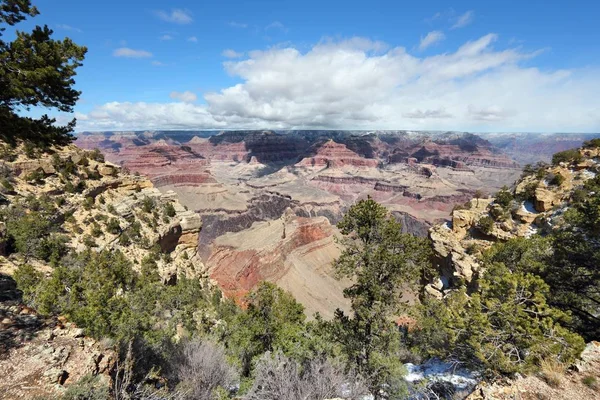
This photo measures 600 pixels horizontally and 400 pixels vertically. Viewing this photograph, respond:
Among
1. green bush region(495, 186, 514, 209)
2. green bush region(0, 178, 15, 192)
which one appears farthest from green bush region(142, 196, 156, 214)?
green bush region(495, 186, 514, 209)

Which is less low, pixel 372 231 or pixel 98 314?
pixel 372 231

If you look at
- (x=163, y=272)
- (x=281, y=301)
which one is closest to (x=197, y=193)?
(x=163, y=272)

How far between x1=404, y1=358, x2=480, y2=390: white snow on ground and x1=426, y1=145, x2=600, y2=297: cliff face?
12860mm

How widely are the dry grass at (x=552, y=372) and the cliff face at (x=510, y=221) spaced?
2024cm

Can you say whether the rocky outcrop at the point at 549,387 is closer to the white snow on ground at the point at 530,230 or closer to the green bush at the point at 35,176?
the white snow on ground at the point at 530,230

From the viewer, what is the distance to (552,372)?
7.91m

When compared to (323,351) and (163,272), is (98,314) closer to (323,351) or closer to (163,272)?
(323,351)

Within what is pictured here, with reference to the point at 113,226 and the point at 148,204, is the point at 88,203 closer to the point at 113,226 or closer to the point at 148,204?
the point at 113,226

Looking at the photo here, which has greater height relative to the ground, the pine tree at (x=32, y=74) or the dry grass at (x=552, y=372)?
the pine tree at (x=32, y=74)

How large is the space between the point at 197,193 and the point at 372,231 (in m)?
159

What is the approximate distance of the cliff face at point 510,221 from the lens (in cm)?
2897

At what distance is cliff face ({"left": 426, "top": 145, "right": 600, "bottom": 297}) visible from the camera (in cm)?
2897

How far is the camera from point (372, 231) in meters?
11.9

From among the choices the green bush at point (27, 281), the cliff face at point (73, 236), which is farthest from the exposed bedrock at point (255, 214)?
the green bush at point (27, 281)
